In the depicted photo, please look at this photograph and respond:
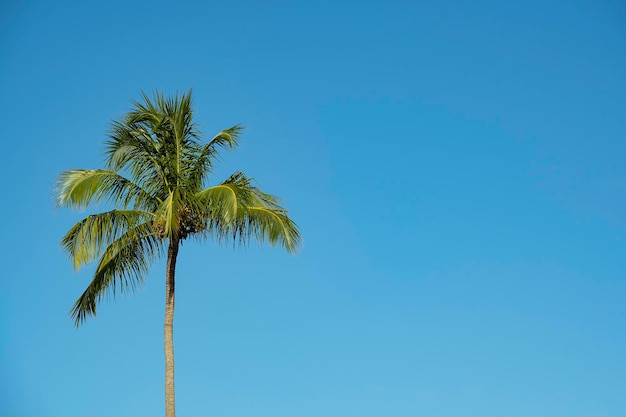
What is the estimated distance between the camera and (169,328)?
17.5m

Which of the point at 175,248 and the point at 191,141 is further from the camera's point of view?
the point at 191,141

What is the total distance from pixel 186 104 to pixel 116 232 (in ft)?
10.9

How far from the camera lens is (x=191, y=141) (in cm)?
1914

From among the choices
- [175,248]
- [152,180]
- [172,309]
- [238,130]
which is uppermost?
[238,130]

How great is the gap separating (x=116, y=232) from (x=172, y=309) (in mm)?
1939

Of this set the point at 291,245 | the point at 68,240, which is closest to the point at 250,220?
the point at 291,245

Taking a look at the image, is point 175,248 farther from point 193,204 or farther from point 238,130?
point 238,130

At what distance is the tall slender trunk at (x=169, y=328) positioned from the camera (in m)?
16.8

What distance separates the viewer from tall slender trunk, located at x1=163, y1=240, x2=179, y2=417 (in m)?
16.8

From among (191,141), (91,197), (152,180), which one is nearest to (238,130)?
(191,141)

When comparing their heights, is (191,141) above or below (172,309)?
above

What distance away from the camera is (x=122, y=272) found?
18156mm

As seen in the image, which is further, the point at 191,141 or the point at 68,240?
the point at 191,141

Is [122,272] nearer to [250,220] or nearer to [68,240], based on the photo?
[68,240]
